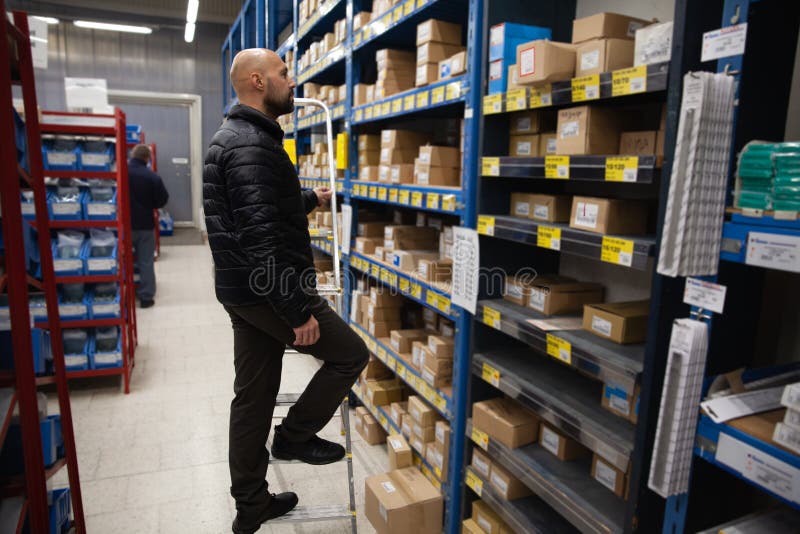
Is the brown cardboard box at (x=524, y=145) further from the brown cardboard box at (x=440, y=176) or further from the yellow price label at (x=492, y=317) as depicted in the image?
the yellow price label at (x=492, y=317)

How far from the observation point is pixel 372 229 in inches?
152

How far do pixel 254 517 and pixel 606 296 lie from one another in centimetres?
184

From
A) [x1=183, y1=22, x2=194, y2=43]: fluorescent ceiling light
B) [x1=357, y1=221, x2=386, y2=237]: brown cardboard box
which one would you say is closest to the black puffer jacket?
[x1=357, y1=221, x2=386, y2=237]: brown cardboard box

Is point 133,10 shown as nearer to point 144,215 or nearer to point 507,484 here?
point 144,215

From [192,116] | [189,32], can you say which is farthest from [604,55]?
[192,116]

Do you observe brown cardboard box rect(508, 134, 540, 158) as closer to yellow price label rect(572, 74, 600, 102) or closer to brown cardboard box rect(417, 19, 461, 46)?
yellow price label rect(572, 74, 600, 102)

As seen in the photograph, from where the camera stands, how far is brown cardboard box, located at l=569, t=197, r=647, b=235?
1773mm

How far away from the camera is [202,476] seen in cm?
322

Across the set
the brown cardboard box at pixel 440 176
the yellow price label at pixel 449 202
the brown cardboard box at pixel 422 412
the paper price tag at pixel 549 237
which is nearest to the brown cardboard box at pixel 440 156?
the brown cardboard box at pixel 440 176

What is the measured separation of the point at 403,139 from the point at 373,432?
1938 mm

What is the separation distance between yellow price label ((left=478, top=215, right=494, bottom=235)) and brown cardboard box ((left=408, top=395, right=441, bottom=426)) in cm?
117

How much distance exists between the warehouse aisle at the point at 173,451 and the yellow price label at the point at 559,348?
1.54 metres

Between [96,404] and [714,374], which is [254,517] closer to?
[714,374]

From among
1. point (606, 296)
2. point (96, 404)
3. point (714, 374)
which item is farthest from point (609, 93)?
point (96, 404)
